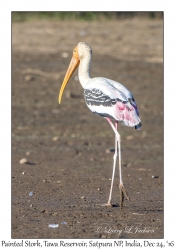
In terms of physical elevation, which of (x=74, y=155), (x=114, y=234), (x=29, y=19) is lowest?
(x=114, y=234)

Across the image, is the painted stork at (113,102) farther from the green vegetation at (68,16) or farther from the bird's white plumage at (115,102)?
the green vegetation at (68,16)

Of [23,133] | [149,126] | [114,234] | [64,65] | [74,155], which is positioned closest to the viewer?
[114,234]

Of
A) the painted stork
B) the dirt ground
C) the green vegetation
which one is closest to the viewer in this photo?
the dirt ground

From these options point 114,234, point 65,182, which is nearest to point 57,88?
point 65,182

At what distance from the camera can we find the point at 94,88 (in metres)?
8.05

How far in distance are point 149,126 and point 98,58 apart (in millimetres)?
4566

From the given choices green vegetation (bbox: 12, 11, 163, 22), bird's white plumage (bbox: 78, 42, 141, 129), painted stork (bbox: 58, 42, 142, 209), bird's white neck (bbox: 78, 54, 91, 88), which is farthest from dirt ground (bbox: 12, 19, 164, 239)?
bird's white neck (bbox: 78, 54, 91, 88)

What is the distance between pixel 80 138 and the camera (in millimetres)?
12938

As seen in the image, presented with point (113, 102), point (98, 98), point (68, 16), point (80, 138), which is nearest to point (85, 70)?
point (98, 98)

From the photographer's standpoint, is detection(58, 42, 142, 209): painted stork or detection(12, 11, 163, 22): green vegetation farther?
detection(12, 11, 163, 22): green vegetation

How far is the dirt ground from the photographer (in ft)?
24.3

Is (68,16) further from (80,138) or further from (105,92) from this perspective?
→ (105,92)

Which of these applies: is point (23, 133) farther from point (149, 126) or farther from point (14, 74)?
point (14, 74)

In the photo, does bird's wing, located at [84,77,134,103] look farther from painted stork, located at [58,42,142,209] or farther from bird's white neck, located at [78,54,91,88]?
bird's white neck, located at [78,54,91,88]
